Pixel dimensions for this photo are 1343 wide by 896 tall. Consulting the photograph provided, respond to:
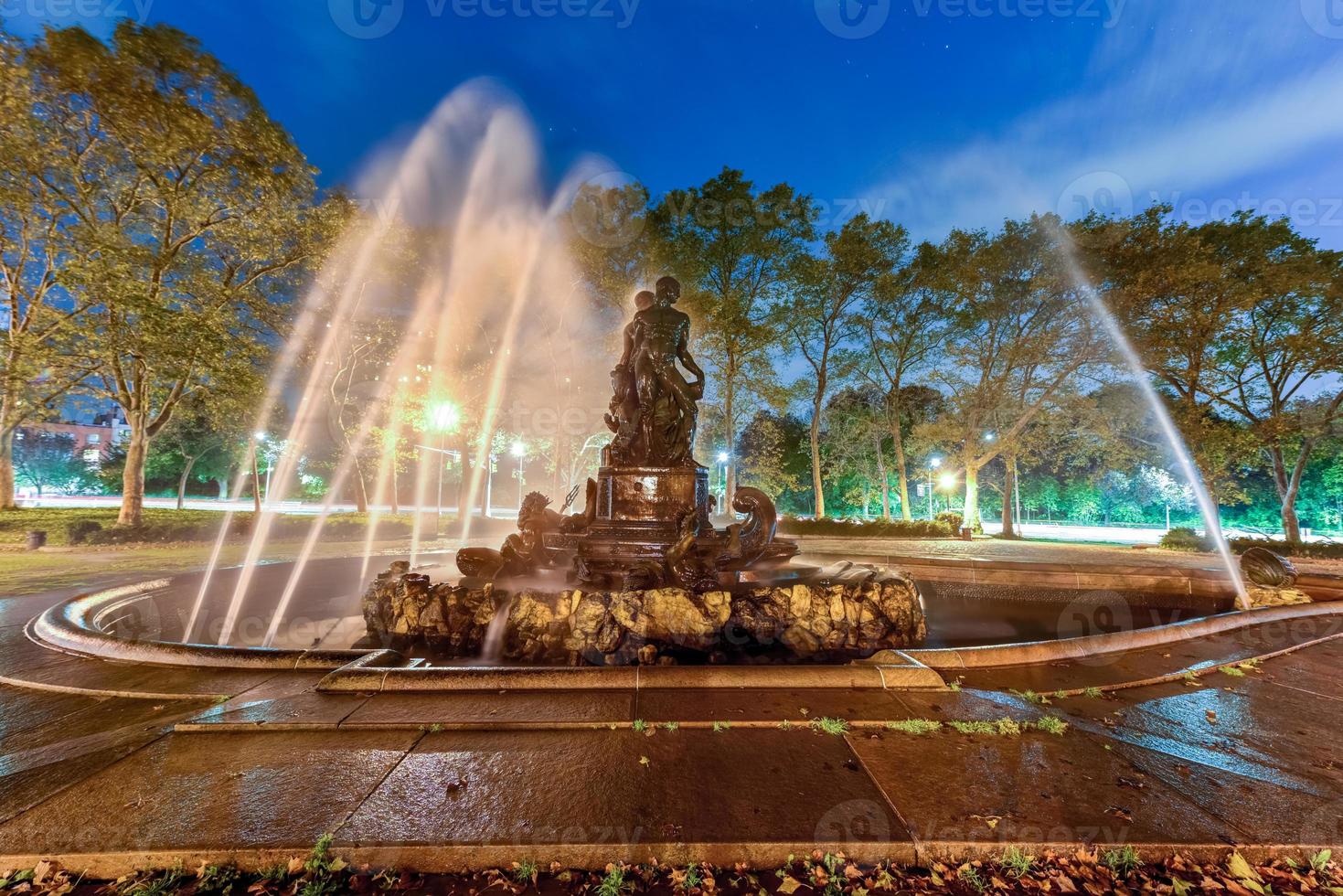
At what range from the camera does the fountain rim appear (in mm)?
4094

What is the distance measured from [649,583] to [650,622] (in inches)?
30.3

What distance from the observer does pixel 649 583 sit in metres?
6.34

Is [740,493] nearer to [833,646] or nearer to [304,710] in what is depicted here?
[833,646]

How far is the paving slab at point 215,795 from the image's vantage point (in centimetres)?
228

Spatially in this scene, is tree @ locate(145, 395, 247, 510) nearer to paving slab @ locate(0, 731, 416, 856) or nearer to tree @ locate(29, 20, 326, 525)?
tree @ locate(29, 20, 326, 525)

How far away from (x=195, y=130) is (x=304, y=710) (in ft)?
67.2

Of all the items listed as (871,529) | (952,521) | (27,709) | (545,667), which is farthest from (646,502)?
(952,521)

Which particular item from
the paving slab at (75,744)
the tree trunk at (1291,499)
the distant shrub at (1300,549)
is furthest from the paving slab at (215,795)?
the tree trunk at (1291,499)

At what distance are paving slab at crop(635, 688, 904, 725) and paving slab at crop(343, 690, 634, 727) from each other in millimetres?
225

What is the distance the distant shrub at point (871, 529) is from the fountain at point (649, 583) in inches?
634

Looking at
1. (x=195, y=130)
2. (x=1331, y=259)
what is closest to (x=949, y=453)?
(x=1331, y=259)

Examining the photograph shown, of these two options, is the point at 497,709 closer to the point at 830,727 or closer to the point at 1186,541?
the point at 830,727

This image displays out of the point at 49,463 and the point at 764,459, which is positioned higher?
the point at 764,459

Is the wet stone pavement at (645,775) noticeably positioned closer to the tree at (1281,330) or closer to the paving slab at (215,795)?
the paving slab at (215,795)
